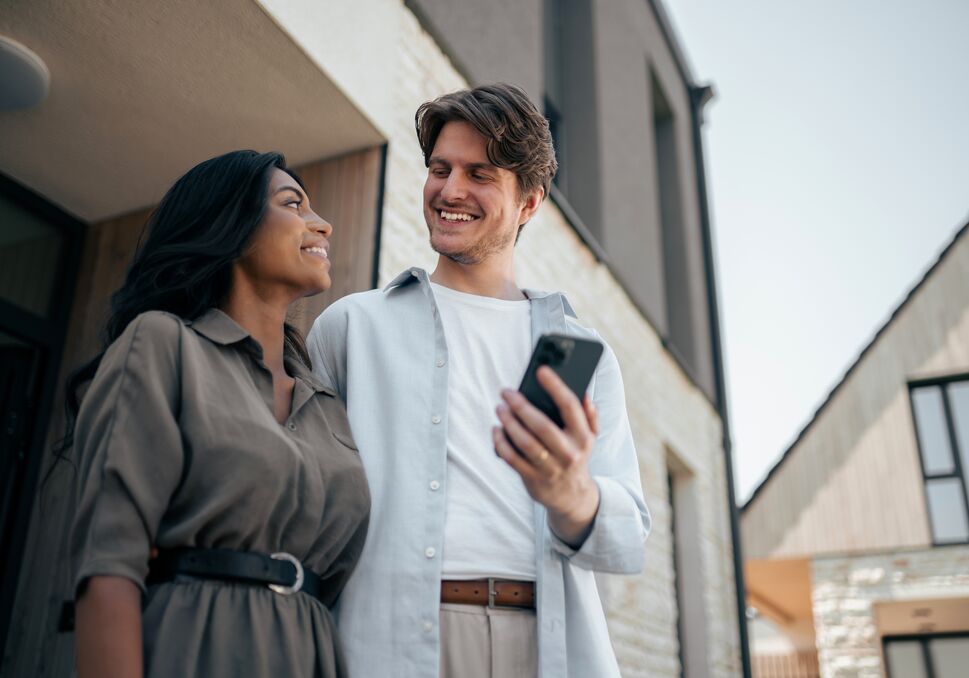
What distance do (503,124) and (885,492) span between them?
1342 centimetres

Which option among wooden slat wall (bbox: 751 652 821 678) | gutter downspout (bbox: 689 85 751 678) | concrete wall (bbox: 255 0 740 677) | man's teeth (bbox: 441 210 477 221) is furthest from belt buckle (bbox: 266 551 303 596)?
wooden slat wall (bbox: 751 652 821 678)

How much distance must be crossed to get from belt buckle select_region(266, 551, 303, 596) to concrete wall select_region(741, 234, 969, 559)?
1373 cm

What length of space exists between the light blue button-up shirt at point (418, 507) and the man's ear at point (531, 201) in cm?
34

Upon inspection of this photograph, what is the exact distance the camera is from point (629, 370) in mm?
6867

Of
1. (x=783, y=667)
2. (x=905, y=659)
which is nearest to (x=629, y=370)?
(x=905, y=659)

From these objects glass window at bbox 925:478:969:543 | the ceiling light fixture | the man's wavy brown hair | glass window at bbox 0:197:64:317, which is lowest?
the man's wavy brown hair

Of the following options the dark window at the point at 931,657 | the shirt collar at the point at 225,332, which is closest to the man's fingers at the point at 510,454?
the shirt collar at the point at 225,332

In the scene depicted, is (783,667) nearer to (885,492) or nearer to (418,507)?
(885,492)

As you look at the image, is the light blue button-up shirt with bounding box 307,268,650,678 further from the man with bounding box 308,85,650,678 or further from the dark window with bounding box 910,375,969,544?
the dark window with bounding box 910,375,969,544

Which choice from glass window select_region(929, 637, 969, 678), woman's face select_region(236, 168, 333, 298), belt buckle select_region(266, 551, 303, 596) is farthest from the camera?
glass window select_region(929, 637, 969, 678)

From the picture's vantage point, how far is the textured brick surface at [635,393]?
397 centimetres

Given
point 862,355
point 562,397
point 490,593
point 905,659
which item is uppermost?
point 862,355

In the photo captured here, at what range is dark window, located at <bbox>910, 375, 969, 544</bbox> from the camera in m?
13.4

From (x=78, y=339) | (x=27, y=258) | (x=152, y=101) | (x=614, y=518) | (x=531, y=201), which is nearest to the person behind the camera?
(x=614, y=518)
